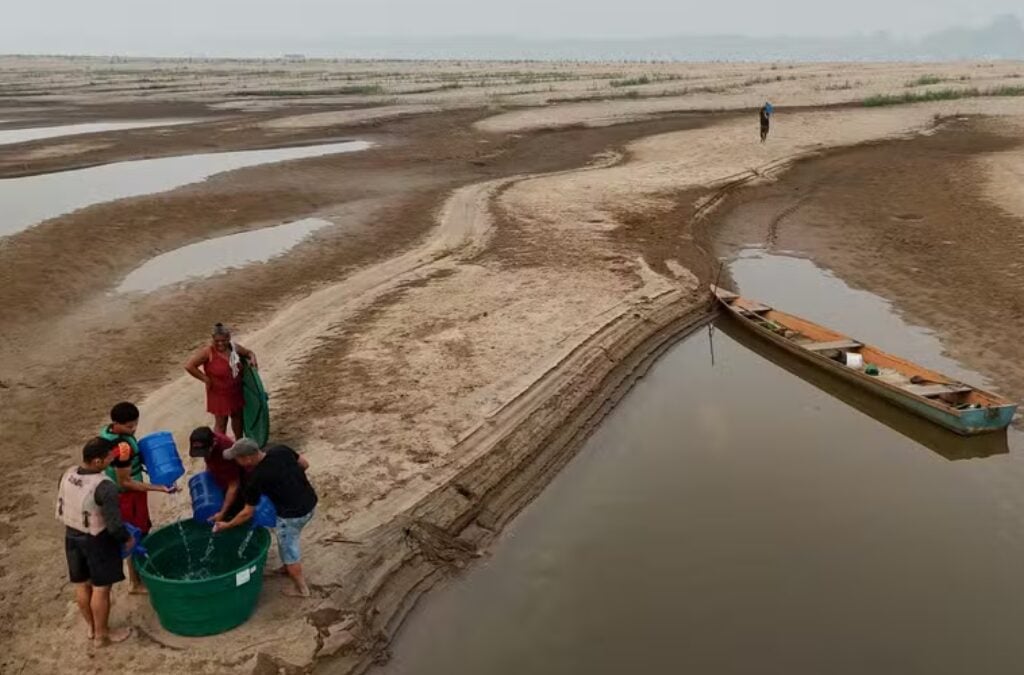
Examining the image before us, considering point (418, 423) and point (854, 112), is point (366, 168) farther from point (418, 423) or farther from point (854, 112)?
point (854, 112)

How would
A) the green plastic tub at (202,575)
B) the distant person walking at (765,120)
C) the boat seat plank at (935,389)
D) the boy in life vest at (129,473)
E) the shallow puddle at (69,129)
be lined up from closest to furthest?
the green plastic tub at (202,575) < the boy in life vest at (129,473) < the boat seat plank at (935,389) < the distant person walking at (765,120) < the shallow puddle at (69,129)

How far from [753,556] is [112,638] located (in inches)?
260

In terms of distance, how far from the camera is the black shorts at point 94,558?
683cm

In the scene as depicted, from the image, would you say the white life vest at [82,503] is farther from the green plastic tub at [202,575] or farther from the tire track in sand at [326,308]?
the tire track in sand at [326,308]

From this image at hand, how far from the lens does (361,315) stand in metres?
15.7

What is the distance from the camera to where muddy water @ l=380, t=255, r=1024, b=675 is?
7.79 meters

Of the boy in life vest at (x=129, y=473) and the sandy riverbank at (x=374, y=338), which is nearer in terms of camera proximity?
the boy in life vest at (x=129, y=473)

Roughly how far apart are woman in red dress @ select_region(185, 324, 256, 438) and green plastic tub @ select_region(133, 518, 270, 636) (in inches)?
87.9

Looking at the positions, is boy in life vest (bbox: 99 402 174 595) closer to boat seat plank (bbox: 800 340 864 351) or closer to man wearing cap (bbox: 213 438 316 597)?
man wearing cap (bbox: 213 438 316 597)

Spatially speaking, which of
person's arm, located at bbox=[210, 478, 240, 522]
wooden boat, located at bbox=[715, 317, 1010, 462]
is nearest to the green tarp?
person's arm, located at bbox=[210, 478, 240, 522]

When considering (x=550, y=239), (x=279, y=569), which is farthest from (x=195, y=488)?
(x=550, y=239)

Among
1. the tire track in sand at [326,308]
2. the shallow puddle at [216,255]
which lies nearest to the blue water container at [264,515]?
the tire track in sand at [326,308]

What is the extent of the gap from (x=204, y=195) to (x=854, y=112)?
1352 inches

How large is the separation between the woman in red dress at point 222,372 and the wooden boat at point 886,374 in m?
9.48
